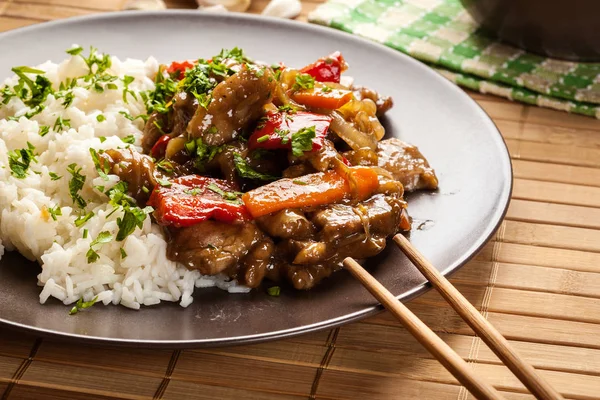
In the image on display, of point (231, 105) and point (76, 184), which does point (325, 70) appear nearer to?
point (231, 105)

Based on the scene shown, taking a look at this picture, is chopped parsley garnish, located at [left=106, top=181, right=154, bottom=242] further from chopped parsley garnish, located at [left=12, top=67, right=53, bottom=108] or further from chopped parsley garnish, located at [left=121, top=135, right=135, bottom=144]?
chopped parsley garnish, located at [left=12, top=67, right=53, bottom=108]

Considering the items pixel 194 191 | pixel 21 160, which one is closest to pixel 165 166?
pixel 194 191

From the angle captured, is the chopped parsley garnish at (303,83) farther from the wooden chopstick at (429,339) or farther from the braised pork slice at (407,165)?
the wooden chopstick at (429,339)

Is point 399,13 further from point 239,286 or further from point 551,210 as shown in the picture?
point 239,286

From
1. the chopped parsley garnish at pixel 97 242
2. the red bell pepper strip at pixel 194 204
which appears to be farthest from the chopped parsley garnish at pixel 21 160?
the red bell pepper strip at pixel 194 204

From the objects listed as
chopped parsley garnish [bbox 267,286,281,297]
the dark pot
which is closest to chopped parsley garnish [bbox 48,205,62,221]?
chopped parsley garnish [bbox 267,286,281,297]

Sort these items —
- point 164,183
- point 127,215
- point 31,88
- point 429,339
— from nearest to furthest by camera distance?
point 429,339
point 127,215
point 164,183
point 31,88
